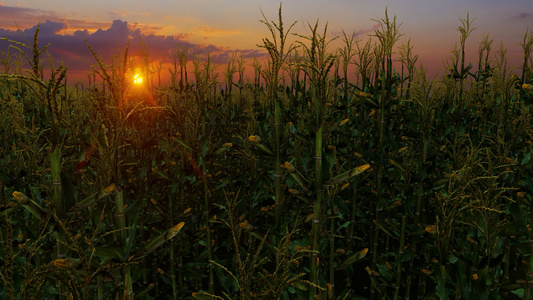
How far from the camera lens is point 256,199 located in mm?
4645

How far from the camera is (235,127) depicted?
830 centimetres

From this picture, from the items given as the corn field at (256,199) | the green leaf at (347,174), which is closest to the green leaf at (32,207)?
the corn field at (256,199)

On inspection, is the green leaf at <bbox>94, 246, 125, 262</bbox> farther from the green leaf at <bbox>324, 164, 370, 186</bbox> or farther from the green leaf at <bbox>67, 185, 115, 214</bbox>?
the green leaf at <bbox>324, 164, 370, 186</bbox>

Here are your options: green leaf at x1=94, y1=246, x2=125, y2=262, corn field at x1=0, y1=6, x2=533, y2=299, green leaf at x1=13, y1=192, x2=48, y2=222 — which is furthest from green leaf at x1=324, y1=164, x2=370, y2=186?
green leaf at x1=13, y1=192, x2=48, y2=222

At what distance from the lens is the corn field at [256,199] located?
1723mm

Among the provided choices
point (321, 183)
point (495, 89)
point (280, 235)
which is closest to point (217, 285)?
point (280, 235)

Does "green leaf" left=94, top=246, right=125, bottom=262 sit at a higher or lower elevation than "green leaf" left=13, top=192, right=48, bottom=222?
lower

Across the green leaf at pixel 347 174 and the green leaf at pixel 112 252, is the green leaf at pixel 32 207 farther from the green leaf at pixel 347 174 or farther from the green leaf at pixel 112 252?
the green leaf at pixel 347 174

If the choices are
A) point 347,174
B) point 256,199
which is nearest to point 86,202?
point 347,174

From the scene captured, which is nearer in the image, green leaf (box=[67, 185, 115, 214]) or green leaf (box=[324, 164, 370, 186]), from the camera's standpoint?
green leaf (box=[67, 185, 115, 214])

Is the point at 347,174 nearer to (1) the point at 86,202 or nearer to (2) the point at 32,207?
(1) the point at 86,202

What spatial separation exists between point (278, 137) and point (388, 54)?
213cm

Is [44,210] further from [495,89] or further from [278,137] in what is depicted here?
[495,89]

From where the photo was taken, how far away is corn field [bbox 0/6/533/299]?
1723 millimetres
